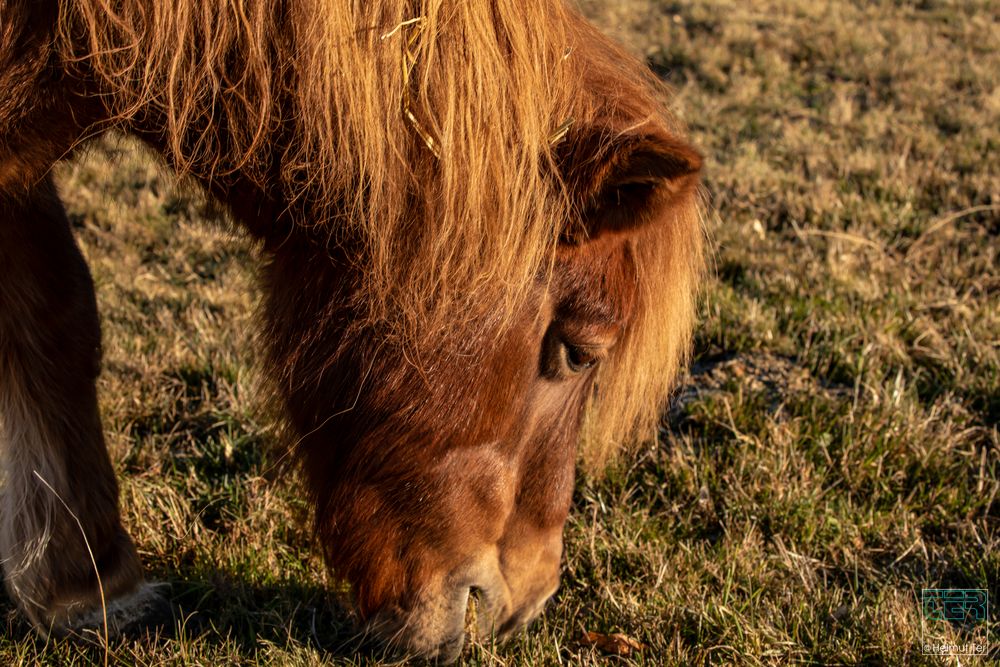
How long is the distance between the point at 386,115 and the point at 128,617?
1615mm

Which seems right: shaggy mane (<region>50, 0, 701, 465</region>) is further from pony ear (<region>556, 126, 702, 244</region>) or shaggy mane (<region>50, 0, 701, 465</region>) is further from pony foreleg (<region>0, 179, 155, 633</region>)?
pony foreleg (<region>0, 179, 155, 633</region>)

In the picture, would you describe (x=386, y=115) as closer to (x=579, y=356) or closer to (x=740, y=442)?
(x=579, y=356)

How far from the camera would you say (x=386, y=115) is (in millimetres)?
1676

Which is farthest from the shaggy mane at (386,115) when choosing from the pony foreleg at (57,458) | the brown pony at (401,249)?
the pony foreleg at (57,458)

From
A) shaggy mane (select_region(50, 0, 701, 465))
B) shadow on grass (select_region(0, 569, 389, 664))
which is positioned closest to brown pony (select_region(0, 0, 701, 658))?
shaggy mane (select_region(50, 0, 701, 465))

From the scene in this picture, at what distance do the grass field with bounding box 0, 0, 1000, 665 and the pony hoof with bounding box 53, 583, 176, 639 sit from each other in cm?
8

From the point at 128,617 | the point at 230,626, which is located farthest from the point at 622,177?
the point at 128,617

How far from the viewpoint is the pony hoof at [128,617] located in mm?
2377

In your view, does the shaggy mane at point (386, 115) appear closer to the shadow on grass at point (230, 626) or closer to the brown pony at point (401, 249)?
the brown pony at point (401, 249)

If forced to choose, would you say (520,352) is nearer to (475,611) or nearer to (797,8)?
(475,611)

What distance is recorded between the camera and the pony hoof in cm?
238

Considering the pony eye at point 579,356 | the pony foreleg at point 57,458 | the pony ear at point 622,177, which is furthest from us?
the pony foreleg at point 57,458

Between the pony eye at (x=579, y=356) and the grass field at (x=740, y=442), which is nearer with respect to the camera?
the pony eye at (x=579, y=356)

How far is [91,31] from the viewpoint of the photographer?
1.59 m
